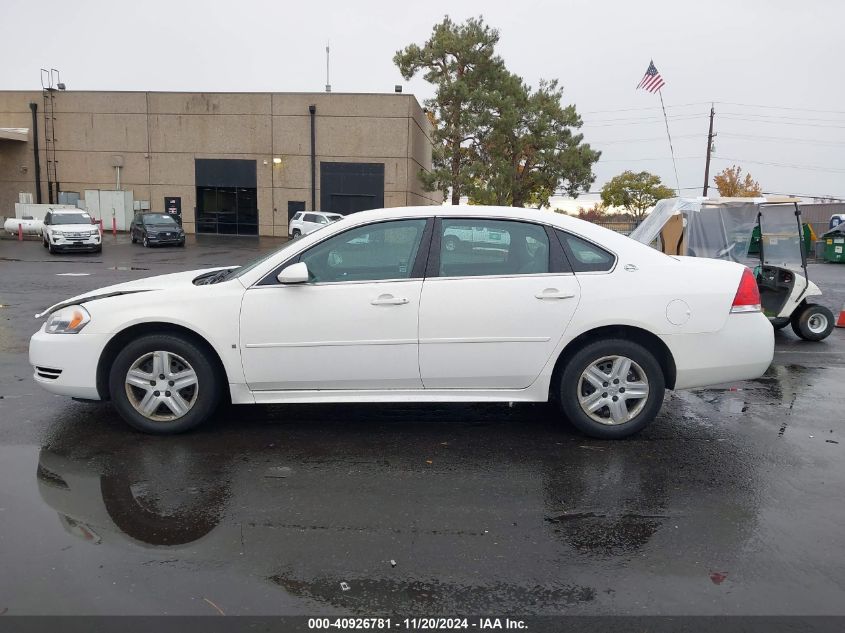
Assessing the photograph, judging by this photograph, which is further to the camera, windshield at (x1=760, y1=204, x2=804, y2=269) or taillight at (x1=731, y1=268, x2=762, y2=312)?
windshield at (x1=760, y1=204, x2=804, y2=269)

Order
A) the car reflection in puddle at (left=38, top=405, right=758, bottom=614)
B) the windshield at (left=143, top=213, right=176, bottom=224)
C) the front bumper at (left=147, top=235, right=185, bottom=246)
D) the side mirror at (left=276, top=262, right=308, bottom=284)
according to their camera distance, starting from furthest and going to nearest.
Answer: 1. the windshield at (left=143, top=213, right=176, bottom=224)
2. the front bumper at (left=147, top=235, right=185, bottom=246)
3. the side mirror at (left=276, top=262, right=308, bottom=284)
4. the car reflection in puddle at (left=38, top=405, right=758, bottom=614)

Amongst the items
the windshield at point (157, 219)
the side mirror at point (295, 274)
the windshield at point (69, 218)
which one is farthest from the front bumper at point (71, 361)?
the windshield at point (157, 219)

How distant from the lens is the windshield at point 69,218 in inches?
1058

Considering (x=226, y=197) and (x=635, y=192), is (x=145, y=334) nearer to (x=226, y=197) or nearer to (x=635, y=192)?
(x=226, y=197)

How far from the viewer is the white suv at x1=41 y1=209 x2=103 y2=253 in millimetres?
25422

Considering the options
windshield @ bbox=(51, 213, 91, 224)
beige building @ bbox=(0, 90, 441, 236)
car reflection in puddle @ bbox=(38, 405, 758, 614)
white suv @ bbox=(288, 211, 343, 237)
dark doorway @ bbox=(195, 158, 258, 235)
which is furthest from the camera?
dark doorway @ bbox=(195, 158, 258, 235)

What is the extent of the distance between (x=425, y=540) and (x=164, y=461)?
2.01 metres

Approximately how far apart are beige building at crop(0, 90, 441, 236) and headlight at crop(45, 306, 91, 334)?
35.1 metres

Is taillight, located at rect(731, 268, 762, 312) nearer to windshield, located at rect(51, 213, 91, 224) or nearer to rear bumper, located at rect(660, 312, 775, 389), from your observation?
rear bumper, located at rect(660, 312, 775, 389)

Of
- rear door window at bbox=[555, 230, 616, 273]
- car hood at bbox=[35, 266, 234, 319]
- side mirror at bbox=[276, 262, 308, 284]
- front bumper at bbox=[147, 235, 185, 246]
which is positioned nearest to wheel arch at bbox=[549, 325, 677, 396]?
rear door window at bbox=[555, 230, 616, 273]

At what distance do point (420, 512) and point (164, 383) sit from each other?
2254 millimetres

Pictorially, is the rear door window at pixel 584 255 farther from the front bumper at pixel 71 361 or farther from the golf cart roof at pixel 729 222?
the golf cart roof at pixel 729 222

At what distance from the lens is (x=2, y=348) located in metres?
8.26

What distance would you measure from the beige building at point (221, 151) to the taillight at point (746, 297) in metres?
35.3
